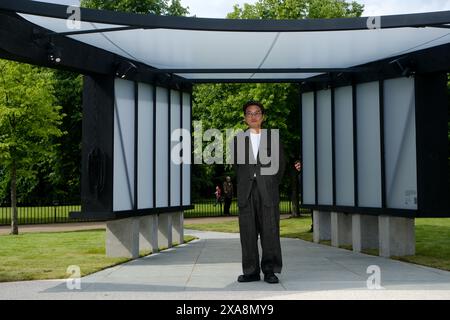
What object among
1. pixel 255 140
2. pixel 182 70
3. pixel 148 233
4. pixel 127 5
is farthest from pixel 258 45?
pixel 127 5

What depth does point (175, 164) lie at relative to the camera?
49.9 feet

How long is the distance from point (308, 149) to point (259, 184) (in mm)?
7539

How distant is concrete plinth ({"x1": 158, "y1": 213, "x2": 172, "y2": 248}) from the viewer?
15.3m

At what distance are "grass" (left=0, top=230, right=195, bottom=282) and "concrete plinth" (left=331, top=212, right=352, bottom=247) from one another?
4354mm

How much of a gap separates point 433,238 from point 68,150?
22.9 meters

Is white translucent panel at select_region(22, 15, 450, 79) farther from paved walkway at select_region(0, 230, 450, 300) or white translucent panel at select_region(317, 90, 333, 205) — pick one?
paved walkway at select_region(0, 230, 450, 300)

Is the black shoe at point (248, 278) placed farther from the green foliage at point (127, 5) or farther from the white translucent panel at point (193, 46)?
the green foliage at point (127, 5)

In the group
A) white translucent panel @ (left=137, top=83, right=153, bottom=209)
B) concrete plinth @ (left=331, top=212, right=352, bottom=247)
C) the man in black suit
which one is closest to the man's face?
the man in black suit

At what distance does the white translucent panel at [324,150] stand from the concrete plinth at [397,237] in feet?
7.68

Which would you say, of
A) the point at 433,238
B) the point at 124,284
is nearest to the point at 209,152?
the point at 433,238

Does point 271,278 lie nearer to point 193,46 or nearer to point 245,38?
point 245,38
